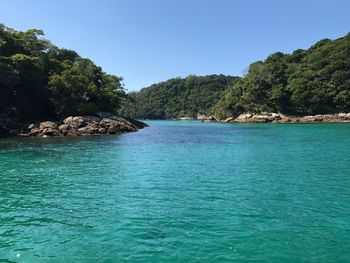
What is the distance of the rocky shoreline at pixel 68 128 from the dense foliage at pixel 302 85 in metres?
77.4

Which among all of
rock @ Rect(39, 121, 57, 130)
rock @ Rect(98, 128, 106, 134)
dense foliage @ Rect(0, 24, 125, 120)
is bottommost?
rock @ Rect(98, 128, 106, 134)

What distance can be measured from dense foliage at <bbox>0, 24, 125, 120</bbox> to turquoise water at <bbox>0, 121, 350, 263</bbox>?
4029 centimetres

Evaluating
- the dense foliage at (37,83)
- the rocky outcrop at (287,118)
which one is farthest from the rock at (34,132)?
the rocky outcrop at (287,118)

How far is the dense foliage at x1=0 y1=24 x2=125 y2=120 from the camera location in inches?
2574

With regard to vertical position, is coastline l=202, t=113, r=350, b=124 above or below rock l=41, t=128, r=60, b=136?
above

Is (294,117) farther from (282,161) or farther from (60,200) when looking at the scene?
(60,200)

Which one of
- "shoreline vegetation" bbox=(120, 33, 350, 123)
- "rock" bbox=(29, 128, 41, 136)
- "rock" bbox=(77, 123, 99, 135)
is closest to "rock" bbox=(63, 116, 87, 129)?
"rock" bbox=(77, 123, 99, 135)

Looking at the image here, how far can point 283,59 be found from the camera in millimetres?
153875

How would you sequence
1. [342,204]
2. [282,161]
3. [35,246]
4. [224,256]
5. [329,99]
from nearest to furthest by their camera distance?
[224,256] < [35,246] < [342,204] < [282,161] < [329,99]

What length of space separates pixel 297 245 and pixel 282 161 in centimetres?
1969

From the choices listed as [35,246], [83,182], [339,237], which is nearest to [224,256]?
[339,237]

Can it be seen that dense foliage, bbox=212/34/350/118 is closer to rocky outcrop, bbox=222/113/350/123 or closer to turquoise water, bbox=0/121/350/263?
rocky outcrop, bbox=222/113/350/123

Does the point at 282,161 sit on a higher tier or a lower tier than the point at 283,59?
lower

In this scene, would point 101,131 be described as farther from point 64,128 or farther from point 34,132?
point 34,132
